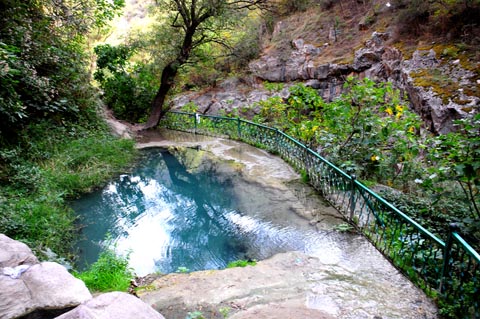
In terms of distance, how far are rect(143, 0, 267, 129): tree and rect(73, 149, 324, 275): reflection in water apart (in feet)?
21.7

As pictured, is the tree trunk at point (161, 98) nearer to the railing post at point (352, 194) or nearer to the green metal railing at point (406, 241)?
the green metal railing at point (406, 241)

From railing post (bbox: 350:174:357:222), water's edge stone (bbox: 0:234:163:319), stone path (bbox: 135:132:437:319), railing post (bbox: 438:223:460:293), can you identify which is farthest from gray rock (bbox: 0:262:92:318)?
railing post (bbox: 350:174:357:222)

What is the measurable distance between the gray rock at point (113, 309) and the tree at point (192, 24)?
11573 mm

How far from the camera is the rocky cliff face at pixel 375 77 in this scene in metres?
8.56

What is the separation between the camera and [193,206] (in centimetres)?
724

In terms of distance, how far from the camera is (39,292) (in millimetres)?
2594

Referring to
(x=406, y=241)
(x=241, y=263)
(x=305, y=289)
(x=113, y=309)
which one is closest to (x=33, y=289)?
(x=113, y=309)

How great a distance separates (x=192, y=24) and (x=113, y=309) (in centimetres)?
1284

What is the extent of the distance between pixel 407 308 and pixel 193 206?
4907mm

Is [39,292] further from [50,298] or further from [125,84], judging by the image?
[125,84]

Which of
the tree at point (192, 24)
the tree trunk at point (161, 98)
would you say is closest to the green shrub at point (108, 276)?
the tree at point (192, 24)

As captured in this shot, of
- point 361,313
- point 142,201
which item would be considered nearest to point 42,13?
point 142,201

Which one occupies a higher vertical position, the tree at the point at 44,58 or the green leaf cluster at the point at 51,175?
the tree at the point at 44,58

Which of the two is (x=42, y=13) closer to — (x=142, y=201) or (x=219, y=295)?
(x=142, y=201)
